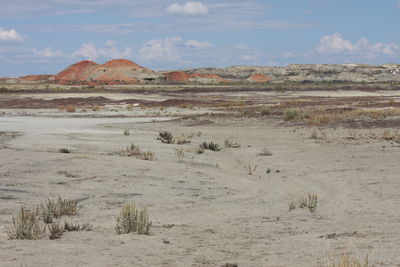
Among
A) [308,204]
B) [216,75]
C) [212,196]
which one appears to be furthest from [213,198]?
[216,75]

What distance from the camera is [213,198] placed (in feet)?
44.0

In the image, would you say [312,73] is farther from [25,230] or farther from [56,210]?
[25,230]

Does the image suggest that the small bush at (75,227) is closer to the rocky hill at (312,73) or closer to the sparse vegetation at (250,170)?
the sparse vegetation at (250,170)

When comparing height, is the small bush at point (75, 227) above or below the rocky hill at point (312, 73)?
below

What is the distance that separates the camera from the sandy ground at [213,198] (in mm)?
8180

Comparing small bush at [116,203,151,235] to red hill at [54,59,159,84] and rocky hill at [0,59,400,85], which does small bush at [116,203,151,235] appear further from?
red hill at [54,59,159,84]

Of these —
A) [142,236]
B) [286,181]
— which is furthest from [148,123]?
[142,236]

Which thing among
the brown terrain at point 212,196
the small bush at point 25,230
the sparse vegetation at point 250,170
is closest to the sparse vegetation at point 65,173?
the brown terrain at point 212,196

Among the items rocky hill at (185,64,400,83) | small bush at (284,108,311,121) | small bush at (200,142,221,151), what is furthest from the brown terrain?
rocky hill at (185,64,400,83)

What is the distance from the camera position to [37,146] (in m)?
22.4

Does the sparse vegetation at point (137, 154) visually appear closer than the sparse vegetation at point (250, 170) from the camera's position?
No

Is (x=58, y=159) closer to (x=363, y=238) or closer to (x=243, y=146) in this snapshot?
(x=243, y=146)

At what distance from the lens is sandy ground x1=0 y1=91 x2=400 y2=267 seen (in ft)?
26.8

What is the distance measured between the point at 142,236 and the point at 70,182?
19.0ft
